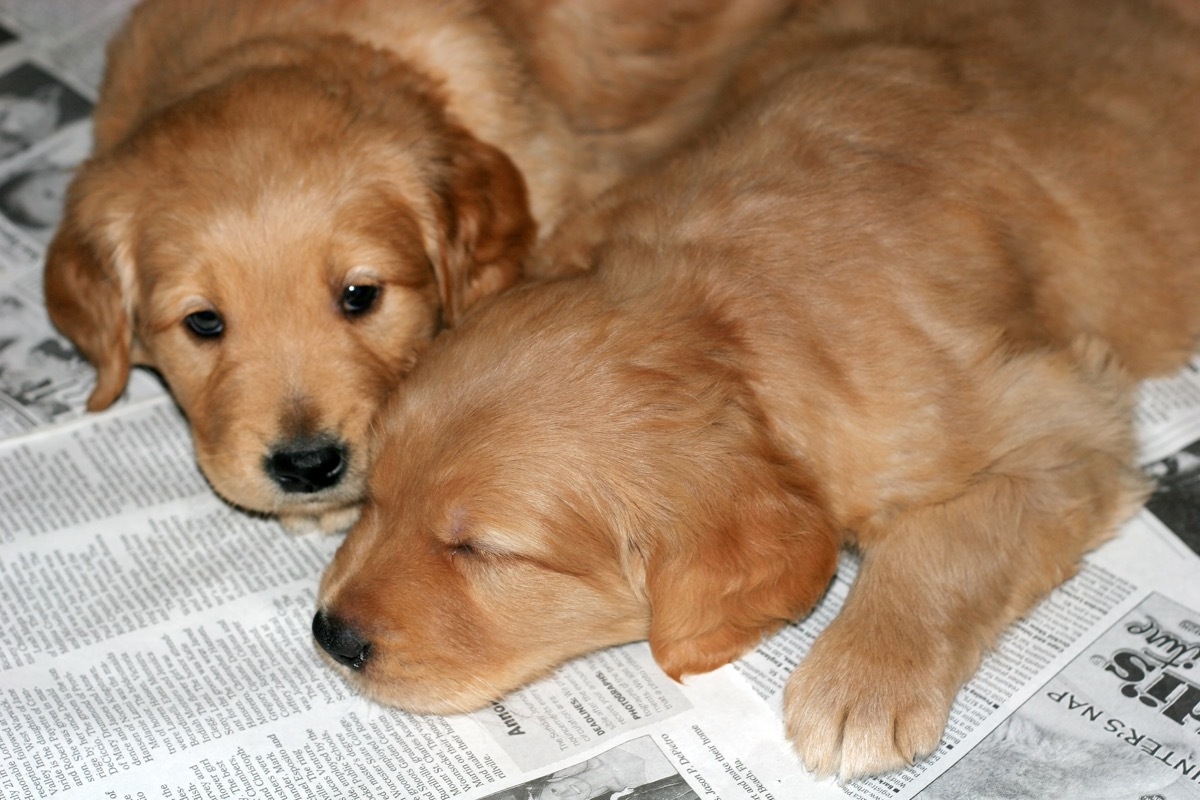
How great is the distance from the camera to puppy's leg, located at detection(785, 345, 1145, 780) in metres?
2.71

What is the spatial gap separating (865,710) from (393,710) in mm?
948

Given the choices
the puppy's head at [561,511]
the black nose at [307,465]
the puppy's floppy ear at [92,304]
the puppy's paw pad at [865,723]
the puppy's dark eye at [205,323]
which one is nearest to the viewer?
the puppy's head at [561,511]

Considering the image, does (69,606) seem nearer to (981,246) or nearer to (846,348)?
(846,348)

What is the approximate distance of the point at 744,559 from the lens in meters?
2.58

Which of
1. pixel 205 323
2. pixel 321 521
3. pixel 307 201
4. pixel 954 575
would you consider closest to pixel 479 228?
pixel 307 201

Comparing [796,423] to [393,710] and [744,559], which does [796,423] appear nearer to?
[744,559]

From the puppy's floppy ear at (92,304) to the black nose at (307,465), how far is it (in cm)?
67

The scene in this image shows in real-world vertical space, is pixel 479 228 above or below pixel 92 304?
above

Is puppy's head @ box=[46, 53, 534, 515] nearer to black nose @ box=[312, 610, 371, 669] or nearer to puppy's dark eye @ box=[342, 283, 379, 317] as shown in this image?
puppy's dark eye @ box=[342, 283, 379, 317]

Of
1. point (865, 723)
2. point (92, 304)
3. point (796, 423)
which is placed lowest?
point (92, 304)

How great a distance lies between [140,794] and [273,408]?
2.79 feet

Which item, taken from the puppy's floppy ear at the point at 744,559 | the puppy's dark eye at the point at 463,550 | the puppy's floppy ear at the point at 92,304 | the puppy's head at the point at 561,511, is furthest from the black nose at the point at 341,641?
the puppy's floppy ear at the point at 92,304

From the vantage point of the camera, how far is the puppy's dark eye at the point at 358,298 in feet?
10.6

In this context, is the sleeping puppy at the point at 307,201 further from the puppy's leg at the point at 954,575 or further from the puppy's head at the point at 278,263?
the puppy's leg at the point at 954,575
